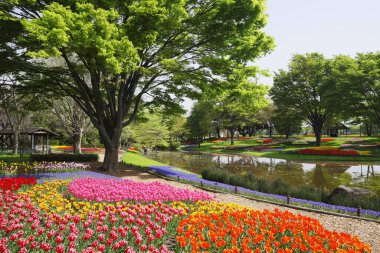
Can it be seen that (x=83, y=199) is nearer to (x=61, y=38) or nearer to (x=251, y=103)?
(x=61, y=38)

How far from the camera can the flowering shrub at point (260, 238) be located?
5543mm

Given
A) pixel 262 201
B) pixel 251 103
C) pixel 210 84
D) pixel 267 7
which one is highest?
pixel 267 7

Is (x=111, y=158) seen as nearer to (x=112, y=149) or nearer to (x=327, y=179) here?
(x=112, y=149)

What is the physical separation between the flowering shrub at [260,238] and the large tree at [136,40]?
9.63m

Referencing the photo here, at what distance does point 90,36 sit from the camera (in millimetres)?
13367

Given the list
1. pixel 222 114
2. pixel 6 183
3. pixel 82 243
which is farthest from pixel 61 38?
pixel 222 114

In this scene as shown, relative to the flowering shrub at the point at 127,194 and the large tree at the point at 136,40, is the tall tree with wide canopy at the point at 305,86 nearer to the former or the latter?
the large tree at the point at 136,40

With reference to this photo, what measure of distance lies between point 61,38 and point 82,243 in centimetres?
962

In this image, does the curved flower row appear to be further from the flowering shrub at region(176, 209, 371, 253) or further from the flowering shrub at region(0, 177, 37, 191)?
the flowering shrub at region(0, 177, 37, 191)

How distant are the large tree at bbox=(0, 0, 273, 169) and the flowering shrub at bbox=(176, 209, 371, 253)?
963 centimetres

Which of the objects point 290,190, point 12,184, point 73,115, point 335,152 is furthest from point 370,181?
point 73,115

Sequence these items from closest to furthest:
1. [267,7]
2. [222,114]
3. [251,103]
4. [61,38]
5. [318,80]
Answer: [61,38] → [267,7] → [251,103] → [318,80] → [222,114]

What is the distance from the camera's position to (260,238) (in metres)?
5.82

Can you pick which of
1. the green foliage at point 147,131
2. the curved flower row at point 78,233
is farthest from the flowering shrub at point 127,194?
the green foliage at point 147,131
